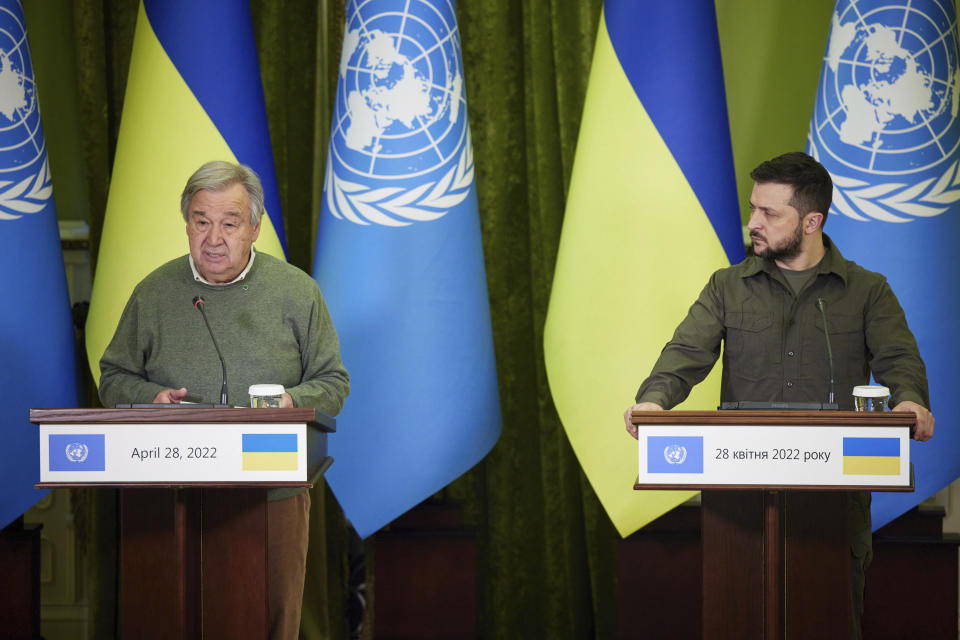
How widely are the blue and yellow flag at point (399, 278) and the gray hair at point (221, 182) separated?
1.93 feet

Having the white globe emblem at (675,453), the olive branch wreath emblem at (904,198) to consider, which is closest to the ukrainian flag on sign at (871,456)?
the white globe emblem at (675,453)

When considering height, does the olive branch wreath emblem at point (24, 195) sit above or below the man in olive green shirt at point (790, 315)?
above

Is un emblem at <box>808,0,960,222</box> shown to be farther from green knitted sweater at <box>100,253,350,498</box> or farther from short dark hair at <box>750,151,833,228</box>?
green knitted sweater at <box>100,253,350,498</box>

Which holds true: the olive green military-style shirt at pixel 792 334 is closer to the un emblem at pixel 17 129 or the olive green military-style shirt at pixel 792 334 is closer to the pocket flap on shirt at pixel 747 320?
the pocket flap on shirt at pixel 747 320

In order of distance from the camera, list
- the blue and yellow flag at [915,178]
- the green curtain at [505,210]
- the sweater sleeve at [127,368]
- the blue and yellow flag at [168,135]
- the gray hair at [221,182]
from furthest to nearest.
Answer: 1. the green curtain at [505,210]
2. the blue and yellow flag at [168,135]
3. the blue and yellow flag at [915,178]
4. the gray hair at [221,182]
5. the sweater sleeve at [127,368]

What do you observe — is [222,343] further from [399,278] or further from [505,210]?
[505,210]

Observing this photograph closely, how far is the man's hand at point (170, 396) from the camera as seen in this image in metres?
2.08

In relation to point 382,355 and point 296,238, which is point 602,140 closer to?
point 382,355

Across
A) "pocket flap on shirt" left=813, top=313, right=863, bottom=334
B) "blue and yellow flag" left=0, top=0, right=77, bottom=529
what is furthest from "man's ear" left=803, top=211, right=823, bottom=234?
"blue and yellow flag" left=0, top=0, right=77, bottom=529

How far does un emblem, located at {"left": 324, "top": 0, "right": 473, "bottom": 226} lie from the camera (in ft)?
9.82

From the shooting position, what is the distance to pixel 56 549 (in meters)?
3.67

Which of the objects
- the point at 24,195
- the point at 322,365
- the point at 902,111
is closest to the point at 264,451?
the point at 322,365

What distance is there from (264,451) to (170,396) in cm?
41

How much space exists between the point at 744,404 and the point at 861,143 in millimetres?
1356
